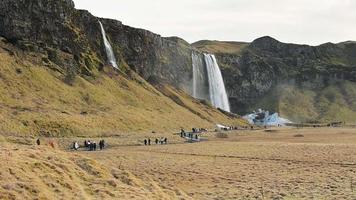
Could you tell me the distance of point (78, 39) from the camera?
136875 millimetres

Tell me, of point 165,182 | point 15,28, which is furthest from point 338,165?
point 15,28

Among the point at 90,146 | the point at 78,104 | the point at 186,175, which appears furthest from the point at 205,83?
the point at 186,175

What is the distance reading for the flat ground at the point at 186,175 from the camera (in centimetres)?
2094

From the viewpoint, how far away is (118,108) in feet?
385

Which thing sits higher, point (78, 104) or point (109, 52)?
point (109, 52)

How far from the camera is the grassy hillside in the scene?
88.2 metres

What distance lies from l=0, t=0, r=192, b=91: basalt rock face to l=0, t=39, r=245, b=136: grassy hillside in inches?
207

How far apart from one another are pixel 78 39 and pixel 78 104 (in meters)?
32.9

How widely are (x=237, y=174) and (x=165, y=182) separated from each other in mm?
7070

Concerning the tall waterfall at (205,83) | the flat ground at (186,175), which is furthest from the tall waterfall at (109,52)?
the flat ground at (186,175)

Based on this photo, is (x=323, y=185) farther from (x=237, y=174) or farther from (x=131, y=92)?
(x=131, y=92)

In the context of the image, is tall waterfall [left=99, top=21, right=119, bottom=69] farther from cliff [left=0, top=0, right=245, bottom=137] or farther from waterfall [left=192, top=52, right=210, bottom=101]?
waterfall [left=192, top=52, right=210, bottom=101]

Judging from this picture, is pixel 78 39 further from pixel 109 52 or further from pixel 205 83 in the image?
pixel 205 83

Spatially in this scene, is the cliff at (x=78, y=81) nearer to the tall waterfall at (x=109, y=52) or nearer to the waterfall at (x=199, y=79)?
the tall waterfall at (x=109, y=52)
